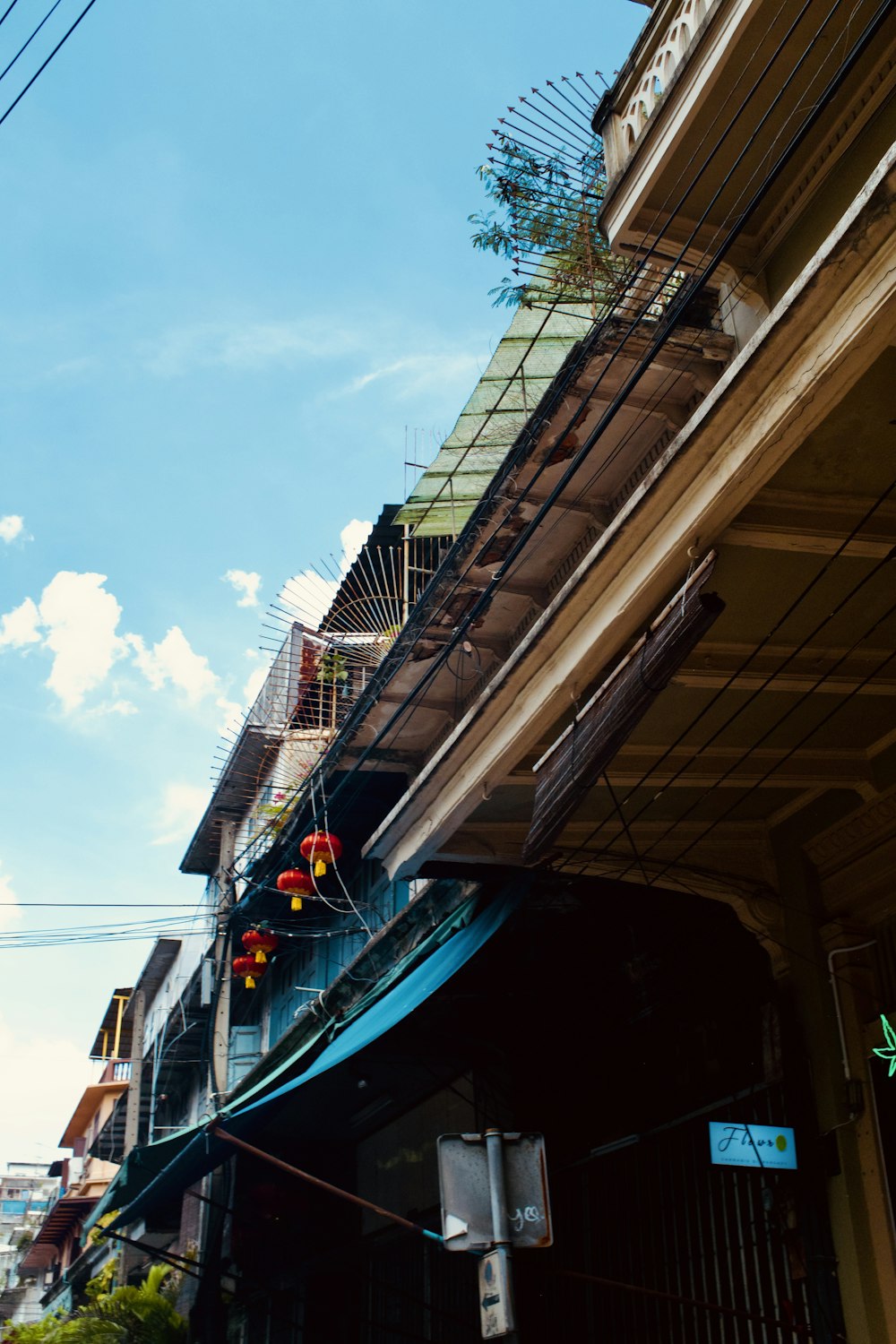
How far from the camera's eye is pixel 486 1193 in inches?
197

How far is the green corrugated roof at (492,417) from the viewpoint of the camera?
457 inches

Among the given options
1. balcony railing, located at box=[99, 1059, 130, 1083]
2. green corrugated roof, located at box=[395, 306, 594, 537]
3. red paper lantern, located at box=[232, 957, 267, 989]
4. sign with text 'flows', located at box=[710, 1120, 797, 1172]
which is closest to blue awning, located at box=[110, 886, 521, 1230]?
sign with text 'flows', located at box=[710, 1120, 797, 1172]

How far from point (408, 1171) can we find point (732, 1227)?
568 centimetres

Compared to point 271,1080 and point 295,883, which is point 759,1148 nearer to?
point 271,1080

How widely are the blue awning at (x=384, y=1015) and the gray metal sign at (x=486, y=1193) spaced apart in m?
2.33

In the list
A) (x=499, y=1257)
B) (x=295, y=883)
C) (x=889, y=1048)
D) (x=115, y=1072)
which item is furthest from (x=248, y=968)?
(x=115, y=1072)

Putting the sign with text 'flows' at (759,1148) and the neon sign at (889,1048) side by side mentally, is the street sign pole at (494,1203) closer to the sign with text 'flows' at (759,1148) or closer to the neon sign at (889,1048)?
the sign with text 'flows' at (759,1148)

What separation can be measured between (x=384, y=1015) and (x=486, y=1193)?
295 cm

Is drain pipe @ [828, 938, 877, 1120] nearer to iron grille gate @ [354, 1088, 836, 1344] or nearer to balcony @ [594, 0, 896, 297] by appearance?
iron grille gate @ [354, 1088, 836, 1344]

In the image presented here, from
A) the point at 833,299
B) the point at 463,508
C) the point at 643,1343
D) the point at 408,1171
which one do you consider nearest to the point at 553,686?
the point at 833,299

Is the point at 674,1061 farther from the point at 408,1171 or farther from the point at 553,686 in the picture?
the point at 408,1171

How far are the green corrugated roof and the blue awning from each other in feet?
14.9

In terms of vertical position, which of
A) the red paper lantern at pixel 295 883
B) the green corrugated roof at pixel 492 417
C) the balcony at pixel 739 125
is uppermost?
the green corrugated roof at pixel 492 417

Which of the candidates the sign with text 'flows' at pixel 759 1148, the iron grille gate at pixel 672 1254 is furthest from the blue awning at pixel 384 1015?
the sign with text 'flows' at pixel 759 1148
